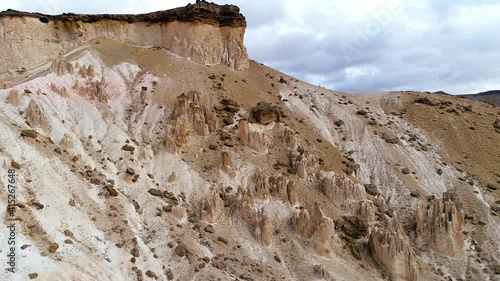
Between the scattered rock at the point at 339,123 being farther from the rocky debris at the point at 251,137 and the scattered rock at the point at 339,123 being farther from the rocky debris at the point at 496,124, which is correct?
the rocky debris at the point at 496,124

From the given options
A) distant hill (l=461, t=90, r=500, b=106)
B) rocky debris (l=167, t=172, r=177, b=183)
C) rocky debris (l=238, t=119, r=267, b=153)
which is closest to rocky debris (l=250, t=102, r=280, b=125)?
rocky debris (l=238, t=119, r=267, b=153)

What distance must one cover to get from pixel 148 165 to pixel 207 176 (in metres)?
3.60

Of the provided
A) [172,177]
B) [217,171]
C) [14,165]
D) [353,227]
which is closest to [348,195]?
[353,227]

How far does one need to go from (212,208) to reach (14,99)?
13.0 m

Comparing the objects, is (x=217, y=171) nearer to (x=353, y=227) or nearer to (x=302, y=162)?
(x=302, y=162)

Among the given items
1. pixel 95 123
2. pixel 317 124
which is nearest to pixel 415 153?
pixel 317 124

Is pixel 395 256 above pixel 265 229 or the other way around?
the other way around

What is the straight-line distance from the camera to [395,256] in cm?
2588

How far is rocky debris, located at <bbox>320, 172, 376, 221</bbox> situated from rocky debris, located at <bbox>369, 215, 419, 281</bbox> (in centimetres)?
263

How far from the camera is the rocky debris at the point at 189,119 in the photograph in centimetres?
3065

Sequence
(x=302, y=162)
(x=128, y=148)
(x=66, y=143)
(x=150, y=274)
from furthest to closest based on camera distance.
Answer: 1. (x=302, y=162)
2. (x=128, y=148)
3. (x=66, y=143)
4. (x=150, y=274)

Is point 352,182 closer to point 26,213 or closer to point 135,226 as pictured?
point 135,226

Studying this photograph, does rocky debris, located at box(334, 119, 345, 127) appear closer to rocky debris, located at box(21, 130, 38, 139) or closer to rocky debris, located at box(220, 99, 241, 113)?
rocky debris, located at box(220, 99, 241, 113)

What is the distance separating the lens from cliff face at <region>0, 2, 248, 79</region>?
41.0m
